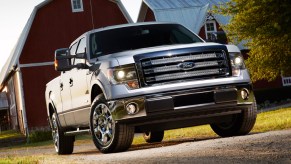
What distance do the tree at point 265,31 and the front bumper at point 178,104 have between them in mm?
16212

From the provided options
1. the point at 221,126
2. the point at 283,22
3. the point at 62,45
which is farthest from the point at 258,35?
the point at 221,126

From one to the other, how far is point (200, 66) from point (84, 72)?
206 cm

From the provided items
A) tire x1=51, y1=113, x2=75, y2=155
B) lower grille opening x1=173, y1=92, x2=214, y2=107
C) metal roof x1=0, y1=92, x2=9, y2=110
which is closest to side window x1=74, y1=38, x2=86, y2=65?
tire x1=51, y1=113, x2=75, y2=155

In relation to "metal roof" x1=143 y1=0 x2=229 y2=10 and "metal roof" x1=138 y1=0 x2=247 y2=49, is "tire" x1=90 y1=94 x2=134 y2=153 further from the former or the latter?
"metal roof" x1=143 y1=0 x2=229 y2=10

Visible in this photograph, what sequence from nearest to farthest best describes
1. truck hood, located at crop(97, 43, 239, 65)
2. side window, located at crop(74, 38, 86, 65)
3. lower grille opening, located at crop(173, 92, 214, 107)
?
lower grille opening, located at crop(173, 92, 214, 107) → truck hood, located at crop(97, 43, 239, 65) → side window, located at crop(74, 38, 86, 65)

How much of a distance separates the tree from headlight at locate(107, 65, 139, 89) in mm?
16770

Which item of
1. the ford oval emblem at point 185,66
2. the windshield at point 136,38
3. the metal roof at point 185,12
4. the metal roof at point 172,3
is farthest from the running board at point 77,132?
the metal roof at point 172,3

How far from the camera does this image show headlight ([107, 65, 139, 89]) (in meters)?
9.62

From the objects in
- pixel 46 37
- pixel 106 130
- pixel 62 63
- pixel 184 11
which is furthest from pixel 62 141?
pixel 184 11

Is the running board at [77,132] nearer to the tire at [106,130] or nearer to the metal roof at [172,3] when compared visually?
the tire at [106,130]

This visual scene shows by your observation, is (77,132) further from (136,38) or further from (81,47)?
(136,38)

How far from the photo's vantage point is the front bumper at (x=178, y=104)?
9.46 metres

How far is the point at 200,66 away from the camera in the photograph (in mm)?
9914

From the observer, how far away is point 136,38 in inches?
435
